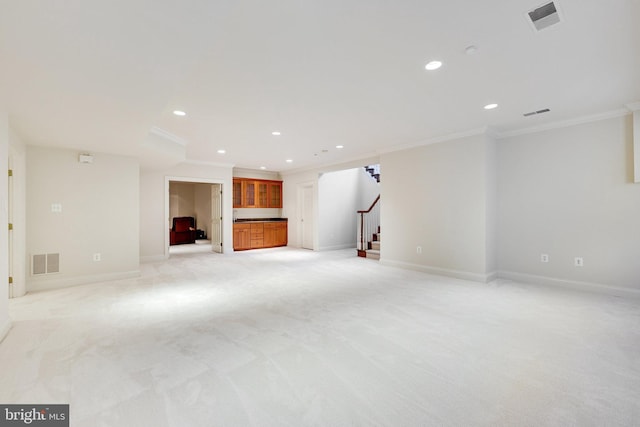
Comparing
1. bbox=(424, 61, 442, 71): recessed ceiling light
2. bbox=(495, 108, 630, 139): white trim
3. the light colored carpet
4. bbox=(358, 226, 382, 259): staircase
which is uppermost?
bbox=(424, 61, 442, 71): recessed ceiling light

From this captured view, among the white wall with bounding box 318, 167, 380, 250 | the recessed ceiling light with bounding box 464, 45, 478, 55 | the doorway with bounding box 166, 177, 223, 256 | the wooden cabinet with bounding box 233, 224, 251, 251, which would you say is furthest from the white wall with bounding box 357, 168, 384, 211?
the recessed ceiling light with bounding box 464, 45, 478, 55

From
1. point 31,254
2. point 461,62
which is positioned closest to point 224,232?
point 31,254

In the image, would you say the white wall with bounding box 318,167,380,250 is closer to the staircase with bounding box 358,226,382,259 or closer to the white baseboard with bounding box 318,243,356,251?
the white baseboard with bounding box 318,243,356,251

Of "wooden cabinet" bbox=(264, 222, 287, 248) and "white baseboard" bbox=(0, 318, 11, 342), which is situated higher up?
"wooden cabinet" bbox=(264, 222, 287, 248)

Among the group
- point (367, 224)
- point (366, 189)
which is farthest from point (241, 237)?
point (366, 189)

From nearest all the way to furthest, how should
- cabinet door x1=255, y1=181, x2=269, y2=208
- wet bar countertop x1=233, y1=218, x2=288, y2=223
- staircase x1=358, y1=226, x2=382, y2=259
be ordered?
staircase x1=358, y1=226, x2=382, y2=259, wet bar countertop x1=233, y1=218, x2=288, y2=223, cabinet door x1=255, y1=181, x2=269, y2=208

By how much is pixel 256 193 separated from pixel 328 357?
302 inches

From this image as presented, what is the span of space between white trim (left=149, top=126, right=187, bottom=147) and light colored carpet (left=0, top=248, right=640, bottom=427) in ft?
8.55

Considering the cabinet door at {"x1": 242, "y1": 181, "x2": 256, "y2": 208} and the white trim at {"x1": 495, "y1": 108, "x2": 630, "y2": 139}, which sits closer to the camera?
the white trim at {"x1": 495, "y1": 108, "x2": 630, "y2": 139}

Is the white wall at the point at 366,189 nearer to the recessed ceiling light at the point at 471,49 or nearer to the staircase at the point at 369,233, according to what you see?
the staircase at the point at 369,233

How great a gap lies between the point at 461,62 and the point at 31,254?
20.9 feet

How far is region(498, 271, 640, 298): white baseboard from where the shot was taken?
12.7 feet

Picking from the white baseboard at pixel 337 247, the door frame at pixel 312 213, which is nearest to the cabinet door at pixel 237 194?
the door frame at pixel 312 213

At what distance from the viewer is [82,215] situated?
15.6 feet
